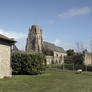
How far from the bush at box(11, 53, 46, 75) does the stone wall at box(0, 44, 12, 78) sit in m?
3.90

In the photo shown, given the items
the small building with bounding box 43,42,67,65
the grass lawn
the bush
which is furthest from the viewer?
the small building with bounding box 43,42,67,65

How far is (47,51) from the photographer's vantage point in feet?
209

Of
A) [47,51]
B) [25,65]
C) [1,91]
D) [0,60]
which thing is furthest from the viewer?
[47,51]

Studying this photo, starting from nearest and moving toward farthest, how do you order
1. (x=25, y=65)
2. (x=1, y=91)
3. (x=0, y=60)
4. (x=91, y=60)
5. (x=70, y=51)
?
1. (x=1, y=91)
2. (x=0, y=60)
3. (x=25, y=65)
4. (x=91, y=60)
5. (x=70, y=51)

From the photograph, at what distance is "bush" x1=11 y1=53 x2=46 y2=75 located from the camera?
20.9 metres

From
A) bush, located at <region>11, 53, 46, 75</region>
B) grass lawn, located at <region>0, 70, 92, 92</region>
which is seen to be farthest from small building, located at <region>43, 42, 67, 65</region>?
grass lawn, located at <region>0, 70, 92, 92</region>

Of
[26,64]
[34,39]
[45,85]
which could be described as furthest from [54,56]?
[45,85]

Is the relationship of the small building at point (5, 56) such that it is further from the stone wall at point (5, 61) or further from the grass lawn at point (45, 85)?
the grass lawn at point (45, 85)

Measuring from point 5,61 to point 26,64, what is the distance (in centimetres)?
467

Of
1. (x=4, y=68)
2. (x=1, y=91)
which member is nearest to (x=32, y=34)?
(x=4, y=68)

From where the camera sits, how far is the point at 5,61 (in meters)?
16.5

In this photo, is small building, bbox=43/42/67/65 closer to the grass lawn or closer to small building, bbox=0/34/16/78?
small building, bbox=0/34/16/78

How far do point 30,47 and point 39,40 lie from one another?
5.07 m

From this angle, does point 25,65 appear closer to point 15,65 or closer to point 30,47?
point 15,65
